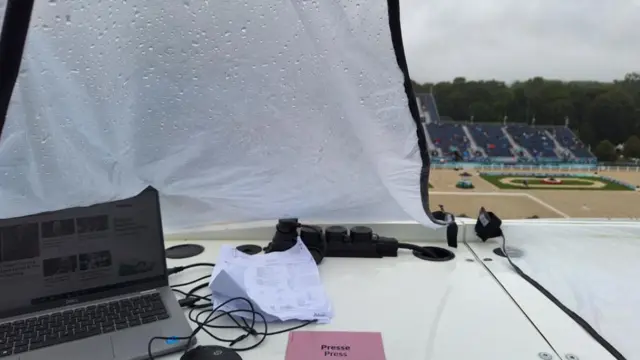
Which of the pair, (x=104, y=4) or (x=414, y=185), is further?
(x=414, y=185)

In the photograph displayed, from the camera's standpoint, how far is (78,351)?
0.73 meters

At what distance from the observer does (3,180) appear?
84 centimetres

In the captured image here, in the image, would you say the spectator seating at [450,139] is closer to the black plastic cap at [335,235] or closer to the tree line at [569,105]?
the tree line at [569,105]

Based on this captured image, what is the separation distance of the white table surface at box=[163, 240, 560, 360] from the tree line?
1.50 feet

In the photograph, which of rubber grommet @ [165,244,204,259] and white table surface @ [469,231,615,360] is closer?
white table surface @ [469,231,615,360]

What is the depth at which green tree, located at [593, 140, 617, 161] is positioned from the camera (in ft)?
4.38

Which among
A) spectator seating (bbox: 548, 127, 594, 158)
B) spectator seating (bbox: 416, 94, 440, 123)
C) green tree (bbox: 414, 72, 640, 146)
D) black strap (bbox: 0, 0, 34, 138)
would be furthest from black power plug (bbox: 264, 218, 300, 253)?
spectator seating (bbox: 548, 127, 594, 158)

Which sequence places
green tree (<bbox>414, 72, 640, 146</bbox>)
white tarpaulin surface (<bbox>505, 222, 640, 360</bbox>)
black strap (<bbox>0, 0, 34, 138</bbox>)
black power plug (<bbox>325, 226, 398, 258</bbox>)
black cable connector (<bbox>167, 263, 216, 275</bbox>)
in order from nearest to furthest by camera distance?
black strap (<bbox>0, 0, 34, 138</bbox>)
white tarpaulin surface (<bbox>505, 222, 640, 360</bbox>)
black cable connector (<bbox>167, 263, 216, 275</bbox>)
black power plug (<bbox>325, 226, 398, 258</bbox>)
green tree (<bbox>414, 72, 640, 146</bbox>)

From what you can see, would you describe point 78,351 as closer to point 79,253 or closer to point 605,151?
point 79,253

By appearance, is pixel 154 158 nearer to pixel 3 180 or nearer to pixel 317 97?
pixel 3 180

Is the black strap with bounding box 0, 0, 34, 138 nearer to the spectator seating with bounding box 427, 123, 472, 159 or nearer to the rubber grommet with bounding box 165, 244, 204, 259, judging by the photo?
the rubber grommet with bounding box 165, 244, 204, 259

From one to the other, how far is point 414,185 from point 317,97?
338 millimetres

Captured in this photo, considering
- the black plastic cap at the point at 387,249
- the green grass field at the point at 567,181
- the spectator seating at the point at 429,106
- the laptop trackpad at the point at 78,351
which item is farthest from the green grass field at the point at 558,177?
the laptop trackpad at the point at 78,351

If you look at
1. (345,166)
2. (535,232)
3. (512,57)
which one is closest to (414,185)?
(345,166)
